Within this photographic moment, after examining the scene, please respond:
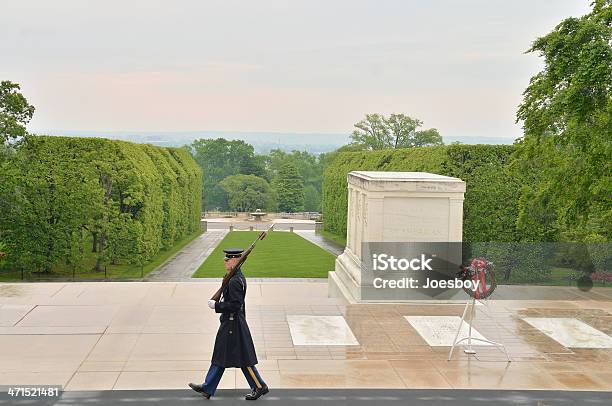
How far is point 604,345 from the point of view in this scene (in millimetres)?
13484

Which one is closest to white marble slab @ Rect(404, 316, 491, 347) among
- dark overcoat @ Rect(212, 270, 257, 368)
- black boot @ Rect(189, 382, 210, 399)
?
dark overcoat @ Rect(212, 270, 257, 368)

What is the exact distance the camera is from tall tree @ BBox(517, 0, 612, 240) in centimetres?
1833

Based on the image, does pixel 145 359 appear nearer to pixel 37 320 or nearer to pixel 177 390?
pixel 177 390

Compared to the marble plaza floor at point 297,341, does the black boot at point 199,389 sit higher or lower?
higher

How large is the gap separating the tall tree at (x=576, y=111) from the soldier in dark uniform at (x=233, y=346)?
38.7ft

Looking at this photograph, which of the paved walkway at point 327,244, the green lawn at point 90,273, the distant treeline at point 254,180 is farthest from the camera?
the distant treeline at point 254,180

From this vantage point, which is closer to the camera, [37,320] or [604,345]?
[604,345]

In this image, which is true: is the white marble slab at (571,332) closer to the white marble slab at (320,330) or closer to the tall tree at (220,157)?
the white marble slab at (320,330)

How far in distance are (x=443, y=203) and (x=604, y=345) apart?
5.32 m

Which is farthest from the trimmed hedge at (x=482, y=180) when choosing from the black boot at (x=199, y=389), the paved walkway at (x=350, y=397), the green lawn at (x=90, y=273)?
the black boot at (x=199, y=389)

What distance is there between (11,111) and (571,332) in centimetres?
2568

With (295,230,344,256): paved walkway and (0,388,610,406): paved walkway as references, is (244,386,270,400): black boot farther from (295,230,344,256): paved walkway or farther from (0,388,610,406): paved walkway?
(295,230,344,256): paved walkway

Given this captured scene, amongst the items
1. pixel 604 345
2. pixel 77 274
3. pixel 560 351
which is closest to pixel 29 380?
pixel 560 351

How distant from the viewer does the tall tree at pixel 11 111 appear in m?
31.3
